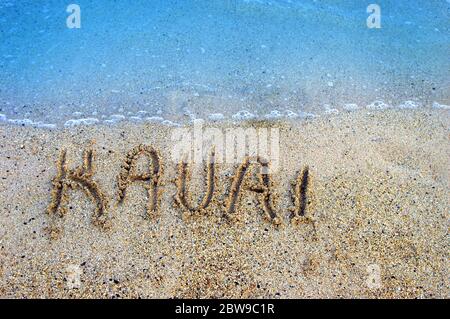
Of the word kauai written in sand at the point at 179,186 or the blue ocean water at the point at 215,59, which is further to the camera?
the blue ocean water at the point at 215,59

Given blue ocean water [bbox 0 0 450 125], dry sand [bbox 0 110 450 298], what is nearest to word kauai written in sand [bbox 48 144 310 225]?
dry sand [bbox 0 110 450 298]

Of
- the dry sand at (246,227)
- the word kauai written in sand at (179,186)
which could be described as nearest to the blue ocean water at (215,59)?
the dry sand at (246,227)

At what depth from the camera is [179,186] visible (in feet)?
11.1

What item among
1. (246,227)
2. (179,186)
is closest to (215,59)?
(179,186)

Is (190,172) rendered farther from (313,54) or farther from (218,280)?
(313,54)

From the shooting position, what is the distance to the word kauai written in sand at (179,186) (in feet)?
10.4

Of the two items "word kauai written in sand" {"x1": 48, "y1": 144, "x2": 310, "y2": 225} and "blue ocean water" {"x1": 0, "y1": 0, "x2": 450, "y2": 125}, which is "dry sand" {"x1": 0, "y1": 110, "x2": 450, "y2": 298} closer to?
"word kauai written in sand" {"x1": 48, "y1": 144, "x2": 310, "y2": 225}

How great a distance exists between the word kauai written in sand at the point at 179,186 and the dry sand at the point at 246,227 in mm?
30

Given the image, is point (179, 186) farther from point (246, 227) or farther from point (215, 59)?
point (215, 59)

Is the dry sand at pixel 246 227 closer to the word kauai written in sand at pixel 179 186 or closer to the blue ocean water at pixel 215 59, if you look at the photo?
the word kauai written in sand at pixel 179 186

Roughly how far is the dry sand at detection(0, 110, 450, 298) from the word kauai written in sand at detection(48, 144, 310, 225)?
0.10ft

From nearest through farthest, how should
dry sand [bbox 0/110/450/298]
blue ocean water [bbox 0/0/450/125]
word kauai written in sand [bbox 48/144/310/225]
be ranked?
dry sand [bbox 0/110/450/298] → word kauai written in sand [bbox 48/144/310/225] → blue ocean water [bbox 0/0/450/125]

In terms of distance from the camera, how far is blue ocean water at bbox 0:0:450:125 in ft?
13.7

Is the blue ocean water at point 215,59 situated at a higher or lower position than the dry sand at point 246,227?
higher
